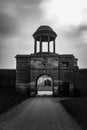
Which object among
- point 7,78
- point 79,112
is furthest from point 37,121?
point 7,78

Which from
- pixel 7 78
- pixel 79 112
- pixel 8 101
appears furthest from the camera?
pixel 7 78

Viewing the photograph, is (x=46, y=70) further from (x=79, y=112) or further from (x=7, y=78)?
(x=79, y=112)

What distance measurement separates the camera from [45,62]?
3212cm

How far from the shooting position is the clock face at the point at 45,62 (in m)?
32.0

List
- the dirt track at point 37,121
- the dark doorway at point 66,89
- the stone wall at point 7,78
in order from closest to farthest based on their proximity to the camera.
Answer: the dirt track at point 37,121, the dark doorway at point 66,89, the stone wall at point 7,78

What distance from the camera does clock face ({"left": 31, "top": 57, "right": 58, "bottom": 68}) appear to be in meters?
32.0

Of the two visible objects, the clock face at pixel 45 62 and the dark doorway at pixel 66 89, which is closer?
the dark doorway at pixel 66 89

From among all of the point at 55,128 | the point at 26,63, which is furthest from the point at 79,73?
the point at 55,128

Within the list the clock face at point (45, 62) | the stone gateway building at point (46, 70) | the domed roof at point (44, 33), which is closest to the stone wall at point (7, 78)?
the stone gateway building at point (46, 70)

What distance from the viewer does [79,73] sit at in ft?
95.7

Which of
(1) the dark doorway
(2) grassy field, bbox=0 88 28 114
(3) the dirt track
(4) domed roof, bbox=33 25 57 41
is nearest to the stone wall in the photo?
(4) domed roof, bbox=33 25 57 41

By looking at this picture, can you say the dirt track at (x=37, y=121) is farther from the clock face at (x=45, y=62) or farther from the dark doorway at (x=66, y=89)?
the clock face at (x=45, y=62)

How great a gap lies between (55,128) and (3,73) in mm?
30956

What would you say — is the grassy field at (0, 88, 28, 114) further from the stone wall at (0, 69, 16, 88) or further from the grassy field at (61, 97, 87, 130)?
the stone wall at (0, 69, 16, 88)
